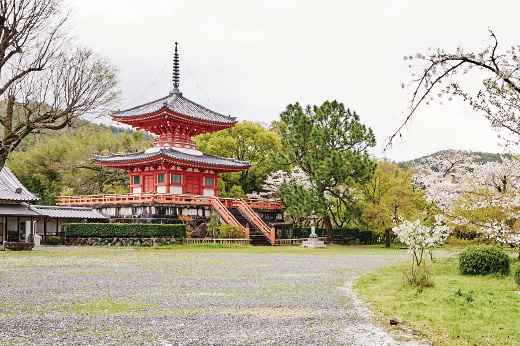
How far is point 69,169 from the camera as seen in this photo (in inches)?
1897

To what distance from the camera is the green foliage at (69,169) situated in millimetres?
48156

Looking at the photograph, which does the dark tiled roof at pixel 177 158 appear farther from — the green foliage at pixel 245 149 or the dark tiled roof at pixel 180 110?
the green foliage at pixel 245 149

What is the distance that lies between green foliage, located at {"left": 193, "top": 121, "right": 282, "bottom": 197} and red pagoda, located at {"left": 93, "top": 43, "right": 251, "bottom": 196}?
390 centimetres

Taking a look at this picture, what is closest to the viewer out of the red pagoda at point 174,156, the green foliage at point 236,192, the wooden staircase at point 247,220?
the wooden staircase at point 247,220

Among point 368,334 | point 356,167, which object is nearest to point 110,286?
point 368,334

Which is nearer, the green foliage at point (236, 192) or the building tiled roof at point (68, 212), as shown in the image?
the building tiled roof at point (68, 212)

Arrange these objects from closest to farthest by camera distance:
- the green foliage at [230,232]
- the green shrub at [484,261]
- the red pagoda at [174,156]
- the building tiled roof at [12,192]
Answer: the green shrub at [484,261]
the building tiled roof at [12,192]
the green foliage at [230,232]
the red pagoda at [174,156]

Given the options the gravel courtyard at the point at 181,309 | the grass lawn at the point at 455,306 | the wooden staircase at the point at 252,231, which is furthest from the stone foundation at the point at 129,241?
the grass lawn at the point at 455,306

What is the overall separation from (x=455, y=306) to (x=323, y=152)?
28.1 meters

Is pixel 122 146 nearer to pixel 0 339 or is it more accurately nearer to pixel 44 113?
pixel 44 113

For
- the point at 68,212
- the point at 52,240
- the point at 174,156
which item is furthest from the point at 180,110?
the point at 52,240

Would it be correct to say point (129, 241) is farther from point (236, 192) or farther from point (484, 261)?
point (484, 261)

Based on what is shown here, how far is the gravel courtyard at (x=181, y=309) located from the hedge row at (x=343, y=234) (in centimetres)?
2659

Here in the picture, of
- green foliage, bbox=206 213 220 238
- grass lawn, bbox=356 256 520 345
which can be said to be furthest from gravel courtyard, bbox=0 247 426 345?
green foliage, bbox=206 213 220 238
